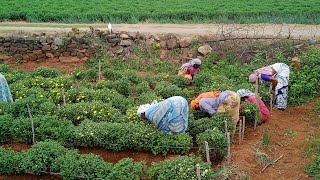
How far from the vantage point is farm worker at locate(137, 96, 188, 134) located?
866 centimetres

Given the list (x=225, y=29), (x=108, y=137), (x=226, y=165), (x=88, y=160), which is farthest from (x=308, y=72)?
(x=88, y=160)

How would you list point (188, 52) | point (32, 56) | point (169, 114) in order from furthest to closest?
1. point (32, 56)
2. point (188, 52)
3. point (169, 114)

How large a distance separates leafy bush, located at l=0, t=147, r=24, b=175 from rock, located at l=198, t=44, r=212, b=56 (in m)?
7.07

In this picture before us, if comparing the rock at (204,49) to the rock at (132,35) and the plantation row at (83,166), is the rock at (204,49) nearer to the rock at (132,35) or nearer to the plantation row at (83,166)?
the rock at (132,35)

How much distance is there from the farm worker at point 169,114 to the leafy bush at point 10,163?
8.30ft

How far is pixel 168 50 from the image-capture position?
14547 mm

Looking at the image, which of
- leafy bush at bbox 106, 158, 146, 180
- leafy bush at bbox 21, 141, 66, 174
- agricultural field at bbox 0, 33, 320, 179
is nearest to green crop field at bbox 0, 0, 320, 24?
agricultural field at bbox 0, 33, 320, 179

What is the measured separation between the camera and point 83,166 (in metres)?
8.22

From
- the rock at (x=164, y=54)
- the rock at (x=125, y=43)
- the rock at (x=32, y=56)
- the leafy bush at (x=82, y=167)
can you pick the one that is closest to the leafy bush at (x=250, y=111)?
the leafy bush at (x=82, y=167)

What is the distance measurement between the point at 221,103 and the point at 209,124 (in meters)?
0.52

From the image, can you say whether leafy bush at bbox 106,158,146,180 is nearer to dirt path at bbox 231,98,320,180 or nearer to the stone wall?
dirt path at bbox 231,98,320,180

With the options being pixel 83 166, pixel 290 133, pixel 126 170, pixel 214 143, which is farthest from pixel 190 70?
pixel 83 166

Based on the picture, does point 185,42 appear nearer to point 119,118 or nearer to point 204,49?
point 204,49

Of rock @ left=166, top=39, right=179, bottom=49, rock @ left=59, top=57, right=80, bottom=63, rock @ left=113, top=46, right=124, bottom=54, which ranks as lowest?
rock @ left=59, top=57, right=80, bottom=63
